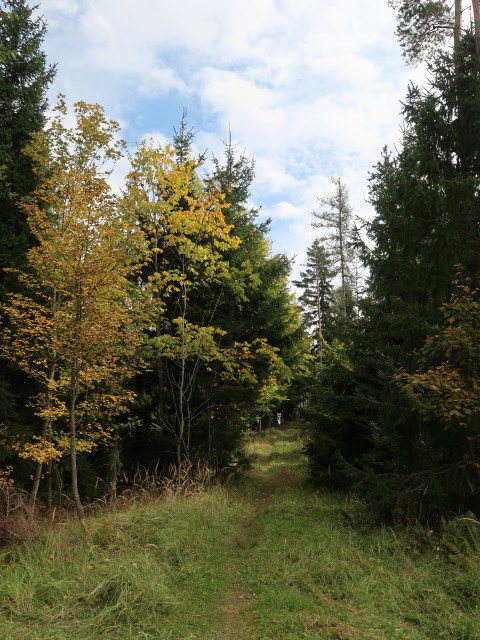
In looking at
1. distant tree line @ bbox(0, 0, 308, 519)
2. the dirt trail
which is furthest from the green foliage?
the dirt trail

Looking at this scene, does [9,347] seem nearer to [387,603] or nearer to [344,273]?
[387,603]

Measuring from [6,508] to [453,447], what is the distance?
24.1 ft

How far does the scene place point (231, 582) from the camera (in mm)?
5441

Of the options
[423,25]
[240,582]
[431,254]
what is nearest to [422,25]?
[423,25]

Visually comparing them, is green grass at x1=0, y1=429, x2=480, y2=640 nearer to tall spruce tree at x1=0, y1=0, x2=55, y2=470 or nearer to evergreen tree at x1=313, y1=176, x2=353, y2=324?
tall spruce tree at x1=0, y1=0, x2=55, y2=470

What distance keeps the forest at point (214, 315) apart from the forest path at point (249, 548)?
1.21 meters

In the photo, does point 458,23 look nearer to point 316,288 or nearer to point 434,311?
point 434,311

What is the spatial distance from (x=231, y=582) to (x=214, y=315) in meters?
7.56

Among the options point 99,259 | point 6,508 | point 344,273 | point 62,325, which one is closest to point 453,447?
point 99,259

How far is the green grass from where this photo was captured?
399cm

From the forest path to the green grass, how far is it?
0.03 m

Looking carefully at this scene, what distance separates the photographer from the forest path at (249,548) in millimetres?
4344

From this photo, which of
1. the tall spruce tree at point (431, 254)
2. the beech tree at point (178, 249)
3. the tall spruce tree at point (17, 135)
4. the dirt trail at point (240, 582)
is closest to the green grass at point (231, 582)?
the dirt trail at point (240, 582)

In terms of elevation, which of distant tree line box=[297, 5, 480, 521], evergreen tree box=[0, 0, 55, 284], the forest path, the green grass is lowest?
the forest path
